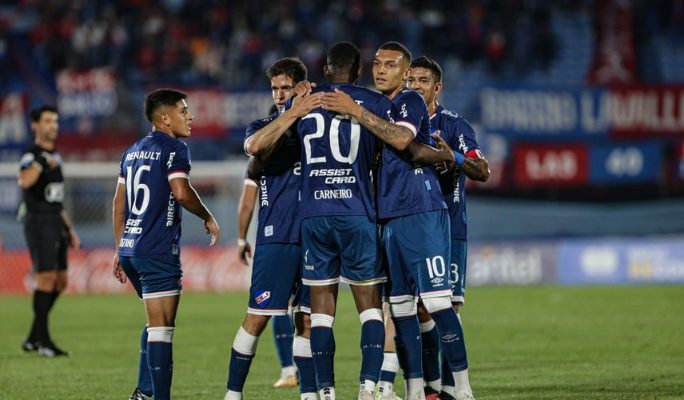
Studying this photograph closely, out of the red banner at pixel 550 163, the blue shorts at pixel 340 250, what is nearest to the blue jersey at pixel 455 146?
the blue shorts at pixel 340 250

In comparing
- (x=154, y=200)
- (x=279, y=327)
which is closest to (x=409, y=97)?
(x=154, y=200)

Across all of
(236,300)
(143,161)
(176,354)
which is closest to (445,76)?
(236,300)

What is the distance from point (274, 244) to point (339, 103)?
1142mm

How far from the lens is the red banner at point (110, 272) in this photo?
23562mm

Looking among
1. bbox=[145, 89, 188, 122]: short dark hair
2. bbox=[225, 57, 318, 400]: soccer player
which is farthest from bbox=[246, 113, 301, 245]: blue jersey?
bbox=[145, 89, 188, 122]: short dark hair

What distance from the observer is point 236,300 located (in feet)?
70.3

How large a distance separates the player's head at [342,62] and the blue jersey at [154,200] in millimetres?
1172

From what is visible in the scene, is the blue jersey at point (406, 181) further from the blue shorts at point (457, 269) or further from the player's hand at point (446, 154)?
the blue shorts at point (457, 269)

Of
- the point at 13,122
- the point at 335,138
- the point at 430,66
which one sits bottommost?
the point at 335,138

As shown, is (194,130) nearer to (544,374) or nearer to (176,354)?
(176,354)

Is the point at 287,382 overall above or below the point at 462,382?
below

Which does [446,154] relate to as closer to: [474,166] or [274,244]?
[474,166]

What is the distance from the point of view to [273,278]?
27.1 feet

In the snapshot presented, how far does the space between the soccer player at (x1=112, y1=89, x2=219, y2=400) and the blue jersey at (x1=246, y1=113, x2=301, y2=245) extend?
39cm
